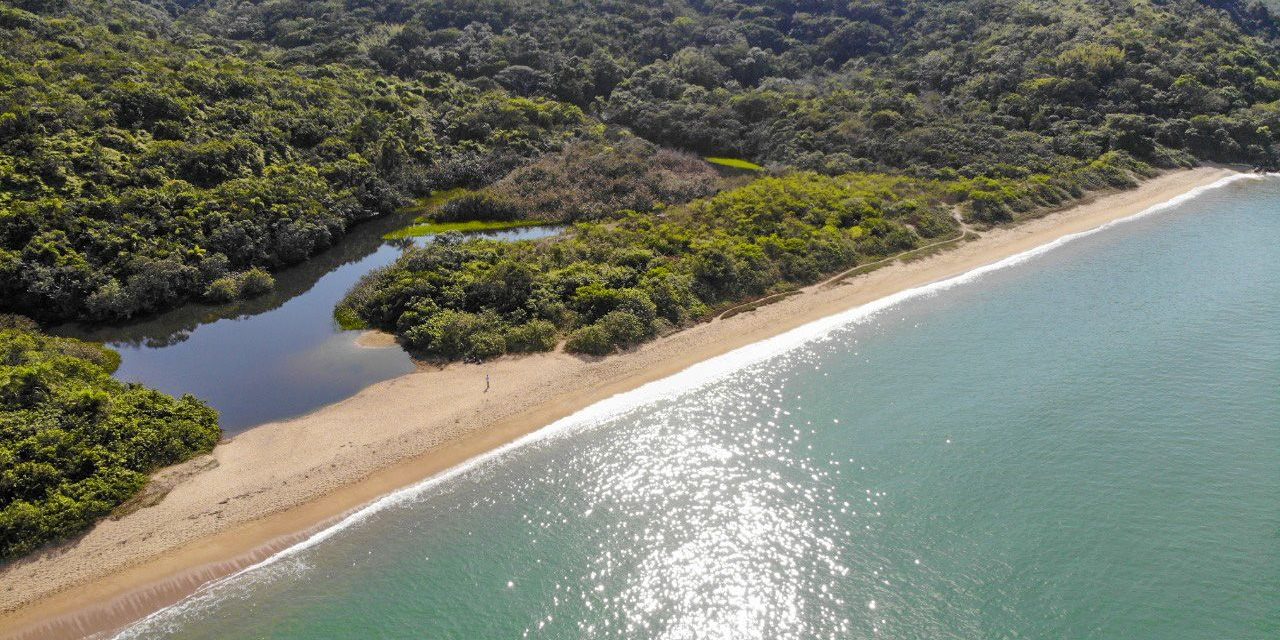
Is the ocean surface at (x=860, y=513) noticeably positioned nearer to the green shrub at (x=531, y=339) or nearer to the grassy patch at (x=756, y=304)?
the grassy patch at (x=756, y=304)

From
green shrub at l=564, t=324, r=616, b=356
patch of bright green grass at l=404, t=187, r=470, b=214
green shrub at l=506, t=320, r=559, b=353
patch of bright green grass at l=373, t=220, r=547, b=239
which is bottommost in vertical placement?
green shrub at l=564, t=324, r=616, b=356

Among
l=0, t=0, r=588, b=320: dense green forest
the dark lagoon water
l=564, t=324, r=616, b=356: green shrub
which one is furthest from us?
l=0, t=0, r=588, b=320: dense green forest

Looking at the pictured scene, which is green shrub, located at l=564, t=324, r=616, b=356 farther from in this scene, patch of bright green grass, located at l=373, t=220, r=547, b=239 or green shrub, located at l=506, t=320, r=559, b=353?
patch of bright green grass, located at l=373, t=220, r=547, b=239

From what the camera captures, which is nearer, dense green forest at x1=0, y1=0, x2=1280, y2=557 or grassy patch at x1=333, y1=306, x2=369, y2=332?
dense green forest at x1=0, y1=0, x2=1280, y2=557

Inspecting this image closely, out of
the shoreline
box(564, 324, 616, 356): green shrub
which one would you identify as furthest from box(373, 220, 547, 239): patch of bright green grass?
the shoreline

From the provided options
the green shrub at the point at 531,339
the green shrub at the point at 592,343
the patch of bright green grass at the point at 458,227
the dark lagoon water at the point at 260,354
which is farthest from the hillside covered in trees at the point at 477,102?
the green shrub at the point at 592,343

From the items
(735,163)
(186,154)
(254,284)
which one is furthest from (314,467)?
(735,163)
